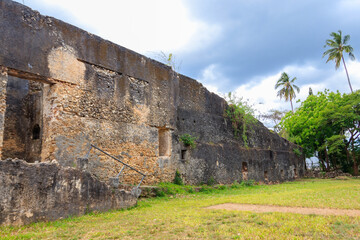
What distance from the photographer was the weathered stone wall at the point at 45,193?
5.27m

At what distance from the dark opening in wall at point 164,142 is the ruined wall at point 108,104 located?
0.14 feet

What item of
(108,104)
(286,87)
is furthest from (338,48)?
(108,104)

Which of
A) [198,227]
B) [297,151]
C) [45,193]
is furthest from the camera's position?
[297,151]

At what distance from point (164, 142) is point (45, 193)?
275 inches

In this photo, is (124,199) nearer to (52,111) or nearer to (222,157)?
(52,111)

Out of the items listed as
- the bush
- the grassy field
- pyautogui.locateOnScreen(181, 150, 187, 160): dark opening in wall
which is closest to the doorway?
the grassy field

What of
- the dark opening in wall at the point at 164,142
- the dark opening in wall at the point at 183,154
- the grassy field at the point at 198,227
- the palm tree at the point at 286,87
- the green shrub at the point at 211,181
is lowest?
the grassy field at the point at 198,227

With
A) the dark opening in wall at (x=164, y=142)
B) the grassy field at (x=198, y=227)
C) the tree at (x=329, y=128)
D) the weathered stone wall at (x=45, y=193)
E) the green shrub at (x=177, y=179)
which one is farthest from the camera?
the tree at (x=329, y=128)

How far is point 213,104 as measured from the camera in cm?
1569

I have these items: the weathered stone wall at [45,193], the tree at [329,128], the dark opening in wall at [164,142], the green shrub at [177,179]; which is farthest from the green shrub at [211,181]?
the tree at [329,128]

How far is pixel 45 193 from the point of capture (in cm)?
578

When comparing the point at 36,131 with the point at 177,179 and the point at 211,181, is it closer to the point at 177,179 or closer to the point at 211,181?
the point at 177,179

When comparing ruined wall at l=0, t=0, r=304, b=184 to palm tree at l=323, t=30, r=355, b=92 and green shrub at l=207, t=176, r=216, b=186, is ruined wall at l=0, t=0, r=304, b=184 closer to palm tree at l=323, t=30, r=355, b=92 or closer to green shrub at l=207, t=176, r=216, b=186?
green shrub at l=207, t=176, r=216, b=186

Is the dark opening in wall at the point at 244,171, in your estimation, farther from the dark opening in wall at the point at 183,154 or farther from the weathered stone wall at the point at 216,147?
the dark opening in wall at the point at 183,154
